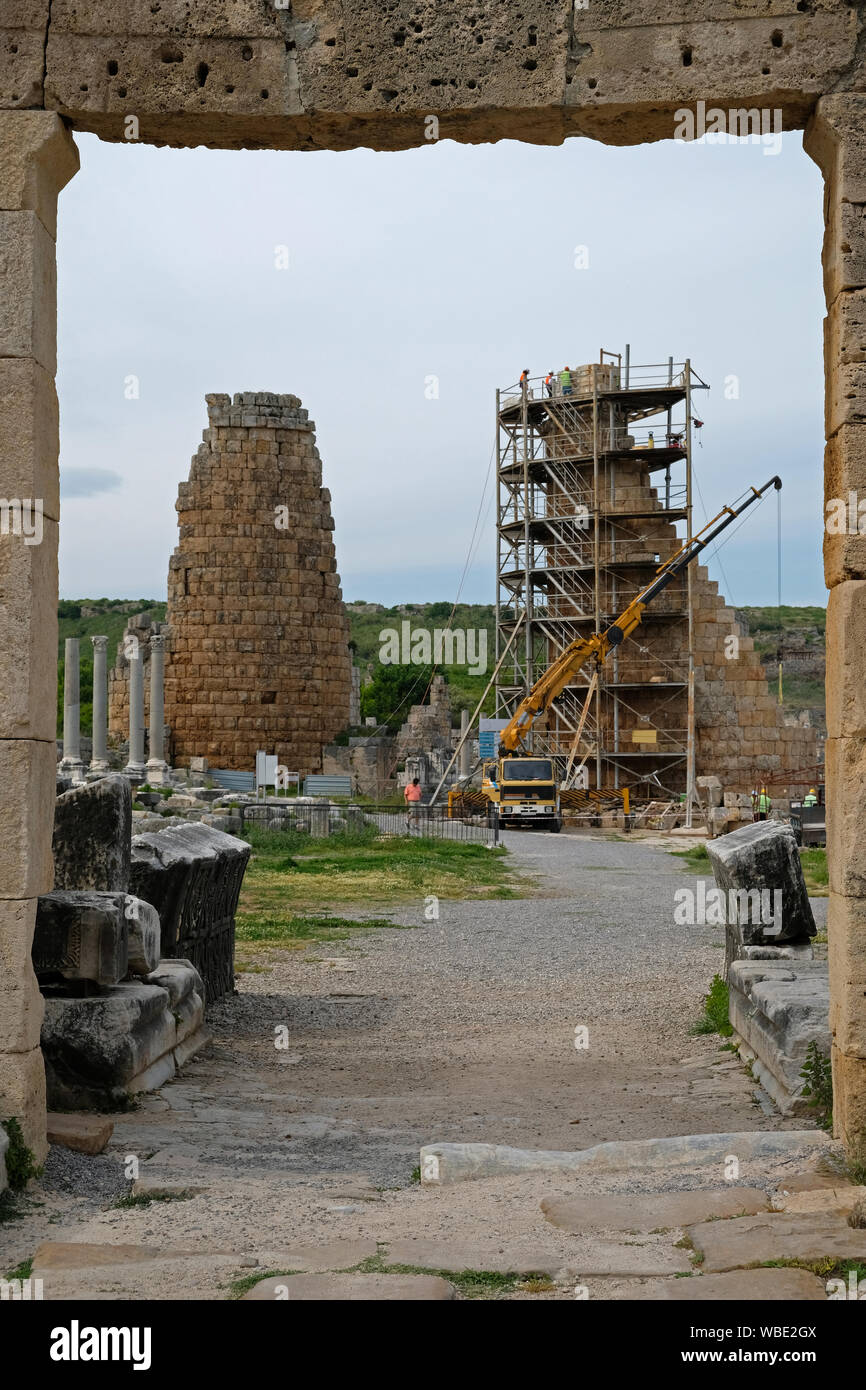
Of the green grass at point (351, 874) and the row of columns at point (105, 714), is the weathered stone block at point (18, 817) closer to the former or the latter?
the green grass at point (351, 874)

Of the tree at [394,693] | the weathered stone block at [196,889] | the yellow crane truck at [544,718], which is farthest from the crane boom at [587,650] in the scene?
the weathered stone block at [196,889]

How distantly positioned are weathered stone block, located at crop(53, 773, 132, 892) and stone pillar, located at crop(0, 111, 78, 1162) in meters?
1.62

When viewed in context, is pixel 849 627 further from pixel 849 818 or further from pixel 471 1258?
pixel 471 1258

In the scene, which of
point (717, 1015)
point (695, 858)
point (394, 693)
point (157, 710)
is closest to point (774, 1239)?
point (717, 1015)

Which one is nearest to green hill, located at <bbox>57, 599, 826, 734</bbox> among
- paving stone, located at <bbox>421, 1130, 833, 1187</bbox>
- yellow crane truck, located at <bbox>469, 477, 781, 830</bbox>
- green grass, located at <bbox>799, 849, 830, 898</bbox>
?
yellow crane truck, located at <bbox>469, 477, 781, 830</bbox>

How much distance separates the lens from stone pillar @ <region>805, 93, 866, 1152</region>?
205 inches

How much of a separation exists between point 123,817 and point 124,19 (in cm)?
385

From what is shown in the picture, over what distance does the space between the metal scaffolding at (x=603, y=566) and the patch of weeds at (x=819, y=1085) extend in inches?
1188

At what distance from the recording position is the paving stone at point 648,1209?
4.47 m

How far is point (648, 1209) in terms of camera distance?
4602 millimetres

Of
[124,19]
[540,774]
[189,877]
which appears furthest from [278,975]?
[540,774]

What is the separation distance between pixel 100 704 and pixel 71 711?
1514 millimetres
